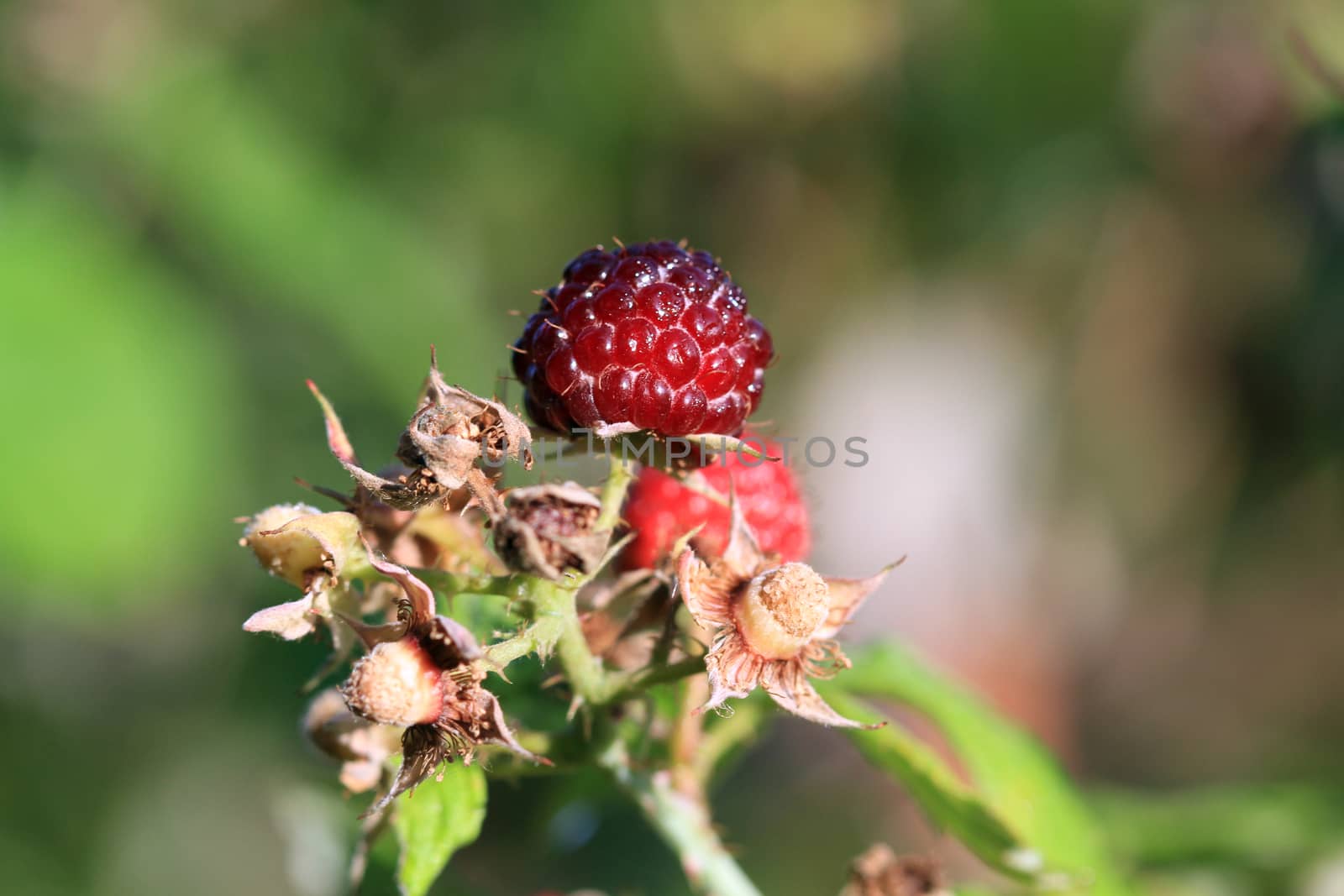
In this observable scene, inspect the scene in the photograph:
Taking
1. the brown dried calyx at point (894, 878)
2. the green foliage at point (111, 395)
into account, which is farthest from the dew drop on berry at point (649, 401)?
the green foliage at point (111, 395)

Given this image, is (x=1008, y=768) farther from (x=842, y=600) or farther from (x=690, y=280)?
(x=690, y=280)

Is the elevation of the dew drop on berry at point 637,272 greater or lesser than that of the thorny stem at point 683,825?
greater

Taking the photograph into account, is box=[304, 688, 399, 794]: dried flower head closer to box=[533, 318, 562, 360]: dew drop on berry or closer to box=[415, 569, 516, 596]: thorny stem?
box=[415, 569, 516, 596]: thorny stem

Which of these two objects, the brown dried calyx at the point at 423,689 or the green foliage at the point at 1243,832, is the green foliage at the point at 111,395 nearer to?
the green foliage at the point at 1243,832

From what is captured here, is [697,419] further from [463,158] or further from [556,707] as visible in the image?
[463,158]

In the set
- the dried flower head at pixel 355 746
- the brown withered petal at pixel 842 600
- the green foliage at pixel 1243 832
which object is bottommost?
the dried flower head at pixel 355 746

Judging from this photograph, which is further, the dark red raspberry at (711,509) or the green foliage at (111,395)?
the green foliage at (111,395)

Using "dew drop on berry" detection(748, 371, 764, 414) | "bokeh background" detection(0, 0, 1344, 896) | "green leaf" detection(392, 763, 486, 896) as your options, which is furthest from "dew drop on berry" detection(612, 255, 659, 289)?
"bokeh background" detection(0, 0, 1344, 896)
